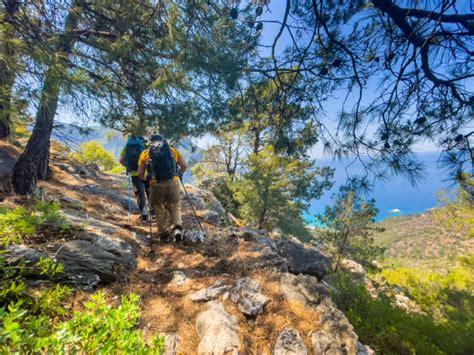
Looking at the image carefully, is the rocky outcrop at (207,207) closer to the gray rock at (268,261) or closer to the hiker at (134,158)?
the hiker at (134,158)

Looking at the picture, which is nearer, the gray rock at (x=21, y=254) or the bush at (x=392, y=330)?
the gray rock at (x=21, y=254)

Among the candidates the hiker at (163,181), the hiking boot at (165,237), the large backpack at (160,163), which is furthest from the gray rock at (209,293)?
the large backpack at (160,163)

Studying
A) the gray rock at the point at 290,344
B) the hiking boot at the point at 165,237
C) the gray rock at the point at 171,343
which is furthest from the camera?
the hiking boot at the point at 165,237

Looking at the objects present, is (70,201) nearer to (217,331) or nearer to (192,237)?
(192,237)

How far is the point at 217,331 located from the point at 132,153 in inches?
188

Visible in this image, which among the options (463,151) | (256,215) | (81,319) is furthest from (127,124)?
(256,215)

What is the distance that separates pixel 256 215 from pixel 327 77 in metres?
10.5

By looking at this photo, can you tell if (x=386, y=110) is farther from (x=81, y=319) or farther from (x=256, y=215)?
(x=256, y=215)

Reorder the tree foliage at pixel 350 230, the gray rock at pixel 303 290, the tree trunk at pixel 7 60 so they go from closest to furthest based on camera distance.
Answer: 1. the tree trunk at pixel 7 60
2. the gray rock at pixel 303 290
3. the tree foliage at pixel 350 230

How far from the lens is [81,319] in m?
1.19

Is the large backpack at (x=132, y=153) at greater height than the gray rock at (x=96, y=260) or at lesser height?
greater

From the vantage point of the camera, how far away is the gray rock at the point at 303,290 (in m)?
2.64

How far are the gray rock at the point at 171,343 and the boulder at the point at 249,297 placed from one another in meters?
0.73

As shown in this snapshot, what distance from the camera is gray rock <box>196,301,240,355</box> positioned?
1.92 meters
